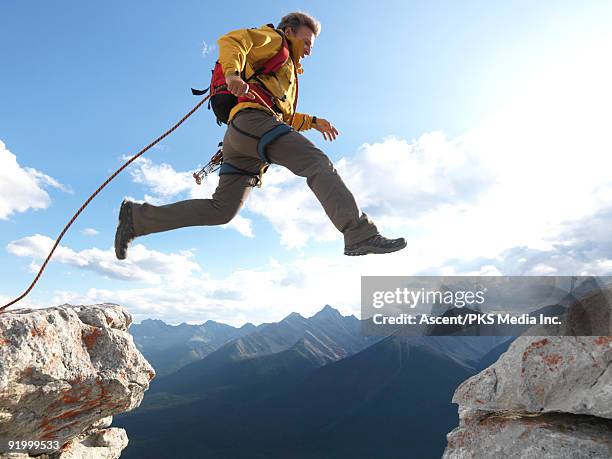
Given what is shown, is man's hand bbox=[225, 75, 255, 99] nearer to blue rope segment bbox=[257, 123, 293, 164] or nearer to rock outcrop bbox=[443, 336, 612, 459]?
blue rope segment bbox=[257, 123, 293, 164]

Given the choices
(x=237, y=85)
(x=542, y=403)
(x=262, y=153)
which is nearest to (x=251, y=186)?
(x=262, y=153)

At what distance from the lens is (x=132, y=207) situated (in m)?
5.93

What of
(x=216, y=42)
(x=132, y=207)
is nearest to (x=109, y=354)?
(x=132, y=207)

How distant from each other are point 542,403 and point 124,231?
615 centimetres

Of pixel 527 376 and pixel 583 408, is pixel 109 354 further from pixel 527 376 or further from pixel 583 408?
pixel 583 408

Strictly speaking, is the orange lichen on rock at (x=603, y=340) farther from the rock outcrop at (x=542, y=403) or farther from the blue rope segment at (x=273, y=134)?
the blue rope segment at (x=273, y=134)

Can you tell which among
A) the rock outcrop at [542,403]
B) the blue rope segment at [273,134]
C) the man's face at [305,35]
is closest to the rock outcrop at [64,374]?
the blue rope segment at [273,134]

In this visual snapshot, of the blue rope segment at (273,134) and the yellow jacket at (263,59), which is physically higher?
the yellow jacket at (263,59)

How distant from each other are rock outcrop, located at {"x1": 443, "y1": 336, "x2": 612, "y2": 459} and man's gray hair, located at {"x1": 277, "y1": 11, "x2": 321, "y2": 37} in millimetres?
5219

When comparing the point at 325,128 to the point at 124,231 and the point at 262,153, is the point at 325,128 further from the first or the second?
the point at 124,231

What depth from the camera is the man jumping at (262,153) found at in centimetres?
464

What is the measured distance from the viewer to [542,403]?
189 inches

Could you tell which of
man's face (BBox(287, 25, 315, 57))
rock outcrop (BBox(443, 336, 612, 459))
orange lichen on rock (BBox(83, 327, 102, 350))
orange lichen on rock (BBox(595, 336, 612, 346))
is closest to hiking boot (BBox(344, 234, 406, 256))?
rock outcrop (BBox(443, 336, 612, 459))

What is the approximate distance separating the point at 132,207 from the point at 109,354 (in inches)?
133
